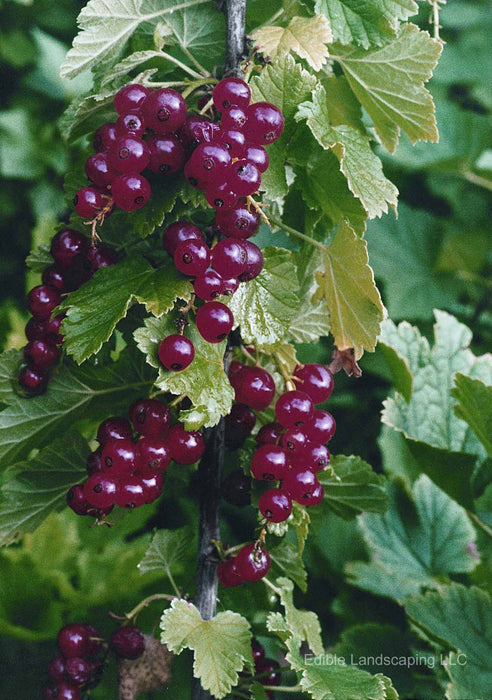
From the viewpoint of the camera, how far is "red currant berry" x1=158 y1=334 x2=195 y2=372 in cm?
56

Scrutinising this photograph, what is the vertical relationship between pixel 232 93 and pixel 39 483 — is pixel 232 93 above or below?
above

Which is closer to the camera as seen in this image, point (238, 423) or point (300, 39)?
point (300, 39)

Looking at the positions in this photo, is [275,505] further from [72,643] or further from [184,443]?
[72,643]

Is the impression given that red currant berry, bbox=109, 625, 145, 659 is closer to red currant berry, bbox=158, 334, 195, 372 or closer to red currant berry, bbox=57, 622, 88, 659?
red currant berry, bbox=57, 622, 88, 659

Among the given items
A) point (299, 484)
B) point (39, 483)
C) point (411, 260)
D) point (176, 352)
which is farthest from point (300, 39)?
point (411, 260)

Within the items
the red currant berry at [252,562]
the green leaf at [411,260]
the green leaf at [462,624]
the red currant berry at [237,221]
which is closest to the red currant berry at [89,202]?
the red currant berry at [237,221]

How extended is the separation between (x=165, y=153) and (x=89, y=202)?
0.26ft

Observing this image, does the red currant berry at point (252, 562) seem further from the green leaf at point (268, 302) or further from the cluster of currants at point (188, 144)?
the cluster of currants at point (188, 144)

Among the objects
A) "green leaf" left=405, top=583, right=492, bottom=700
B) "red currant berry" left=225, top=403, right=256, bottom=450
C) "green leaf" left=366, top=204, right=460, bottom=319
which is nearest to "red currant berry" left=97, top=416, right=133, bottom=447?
"red currant berry" left=225, top=403, right=256, bottom=450

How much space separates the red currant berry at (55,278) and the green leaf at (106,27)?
0.17 meters

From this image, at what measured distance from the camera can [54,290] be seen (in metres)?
0.65

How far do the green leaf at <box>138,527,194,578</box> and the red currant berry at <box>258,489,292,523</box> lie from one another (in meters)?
0.15

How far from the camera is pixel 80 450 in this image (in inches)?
27.3

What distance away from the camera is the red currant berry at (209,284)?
22.0 inches
